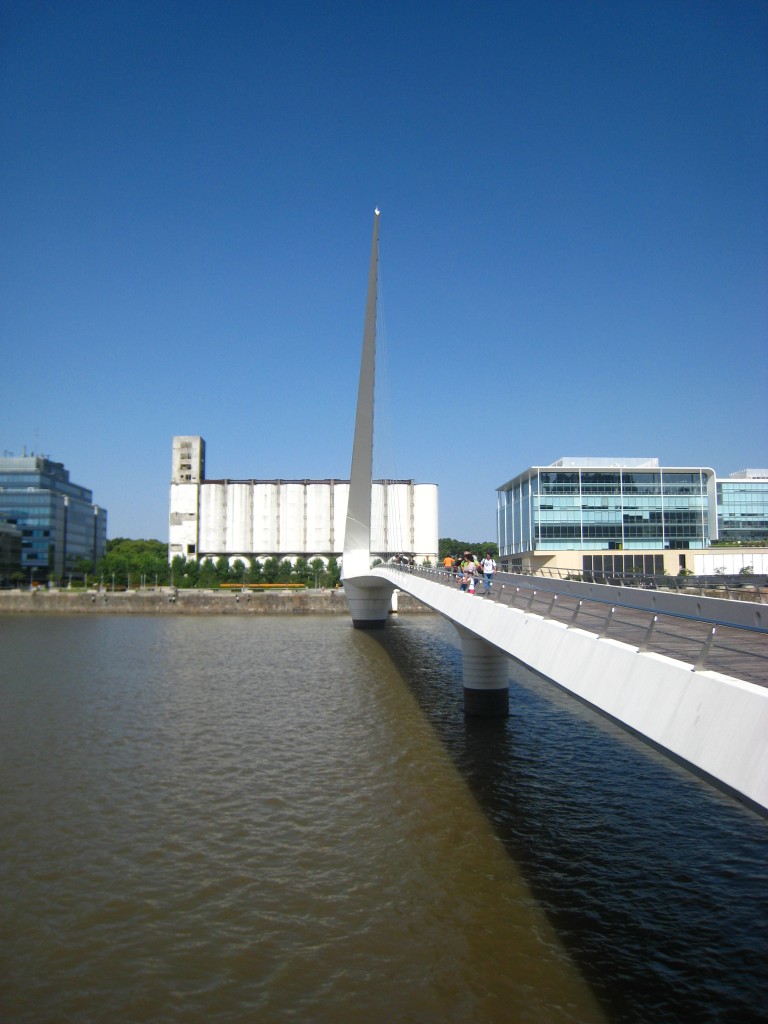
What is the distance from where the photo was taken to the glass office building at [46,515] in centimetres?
8862

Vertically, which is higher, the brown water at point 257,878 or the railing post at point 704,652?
the railing post at point 704,652

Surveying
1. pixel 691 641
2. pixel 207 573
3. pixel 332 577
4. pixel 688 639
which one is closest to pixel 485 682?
pixel 691 641

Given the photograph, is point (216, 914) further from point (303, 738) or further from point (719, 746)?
point (303, 738)

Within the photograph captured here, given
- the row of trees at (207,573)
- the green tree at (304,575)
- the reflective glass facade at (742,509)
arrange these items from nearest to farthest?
the reflective glass facade at (742,509), the green tree at (304,575), the row of trees at (207,573)

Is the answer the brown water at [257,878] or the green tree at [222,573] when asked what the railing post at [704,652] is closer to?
the brown water at [257,878]

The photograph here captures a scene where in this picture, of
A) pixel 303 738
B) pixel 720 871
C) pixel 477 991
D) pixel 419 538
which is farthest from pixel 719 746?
pixel 419 538

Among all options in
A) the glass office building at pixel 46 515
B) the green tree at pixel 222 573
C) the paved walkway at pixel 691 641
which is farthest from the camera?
the glass office building at pixel 46 515

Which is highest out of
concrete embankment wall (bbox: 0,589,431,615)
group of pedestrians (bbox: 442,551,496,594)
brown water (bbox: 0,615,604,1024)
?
group of pedestrians (bbox: 442,551,496,594)

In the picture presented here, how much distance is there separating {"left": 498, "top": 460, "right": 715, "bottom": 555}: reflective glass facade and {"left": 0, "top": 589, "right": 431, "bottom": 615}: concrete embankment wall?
37.4 ft

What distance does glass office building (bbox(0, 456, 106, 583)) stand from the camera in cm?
8862

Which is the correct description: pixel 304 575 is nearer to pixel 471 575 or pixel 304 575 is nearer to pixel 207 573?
pixel 207 573

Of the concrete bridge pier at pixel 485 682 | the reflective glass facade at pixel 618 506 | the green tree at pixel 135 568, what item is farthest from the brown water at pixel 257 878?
the green tree at pixel 135 568

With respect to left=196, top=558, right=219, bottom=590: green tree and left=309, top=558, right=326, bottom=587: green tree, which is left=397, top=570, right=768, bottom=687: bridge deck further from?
left=196, top=558, right=219, bottom=590: green tree

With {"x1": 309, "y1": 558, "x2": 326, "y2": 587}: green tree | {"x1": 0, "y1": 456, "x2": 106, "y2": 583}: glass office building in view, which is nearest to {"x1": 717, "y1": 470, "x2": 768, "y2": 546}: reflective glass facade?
{"x1": 309, "y1": 558, "x2": 326, "y2": 587}: green tree
